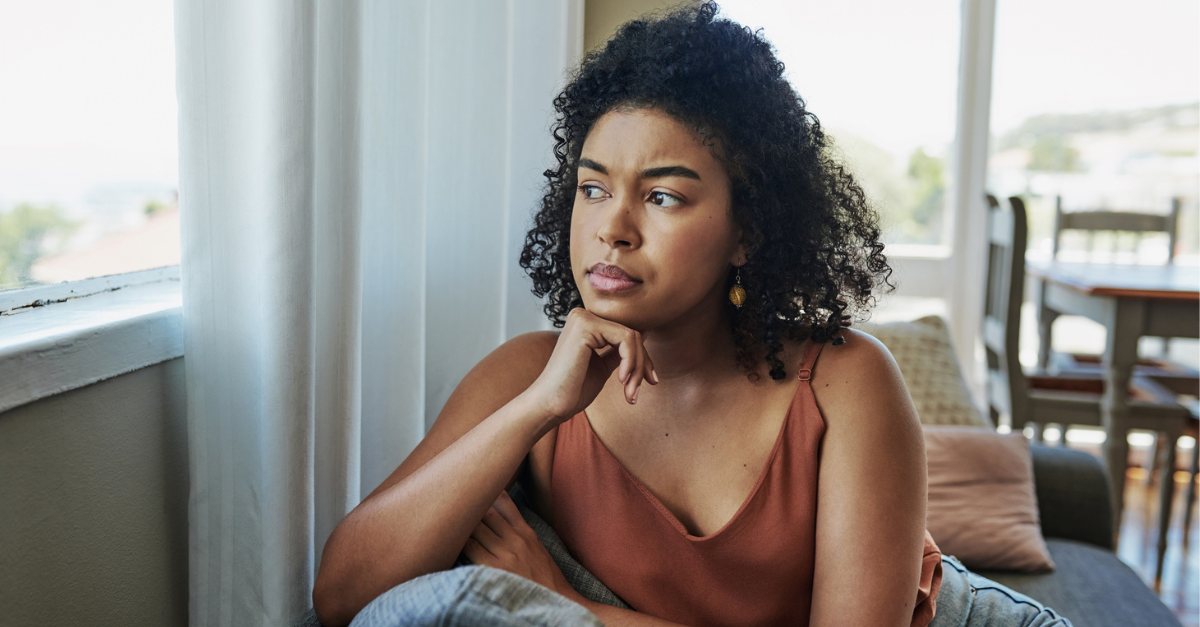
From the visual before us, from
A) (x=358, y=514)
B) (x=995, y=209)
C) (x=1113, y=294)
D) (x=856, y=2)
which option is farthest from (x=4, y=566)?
(x=856, y=2)

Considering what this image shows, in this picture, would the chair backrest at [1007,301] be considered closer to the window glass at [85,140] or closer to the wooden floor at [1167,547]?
the wooden floor at [1167,547]

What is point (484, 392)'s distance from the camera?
4.03ft

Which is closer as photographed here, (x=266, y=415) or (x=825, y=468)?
(x=266, y=415)

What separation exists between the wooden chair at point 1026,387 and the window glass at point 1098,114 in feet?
2.52

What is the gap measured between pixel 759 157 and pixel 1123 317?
2.19 m

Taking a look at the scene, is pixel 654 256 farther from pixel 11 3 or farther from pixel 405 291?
pixel 11 3

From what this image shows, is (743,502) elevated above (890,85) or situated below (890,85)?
below

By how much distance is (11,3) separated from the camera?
37.1 inches

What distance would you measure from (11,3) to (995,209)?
3.01 meters

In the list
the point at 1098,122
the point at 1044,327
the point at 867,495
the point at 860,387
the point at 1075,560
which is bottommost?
the point at 1075,560

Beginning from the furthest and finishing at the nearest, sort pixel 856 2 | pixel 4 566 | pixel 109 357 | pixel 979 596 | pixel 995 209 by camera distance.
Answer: pixel 856 2 < pixel 995 209 < pixel 979 596 < pixel 109 357 < pixel 4 566

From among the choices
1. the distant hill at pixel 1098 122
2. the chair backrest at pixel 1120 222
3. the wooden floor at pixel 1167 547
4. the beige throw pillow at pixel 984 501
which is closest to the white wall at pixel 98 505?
the beige throw pillow at pixel 984 501

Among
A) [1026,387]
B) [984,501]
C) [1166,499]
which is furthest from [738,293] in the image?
[1166,499]

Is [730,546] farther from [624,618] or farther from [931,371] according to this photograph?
[931,371]
